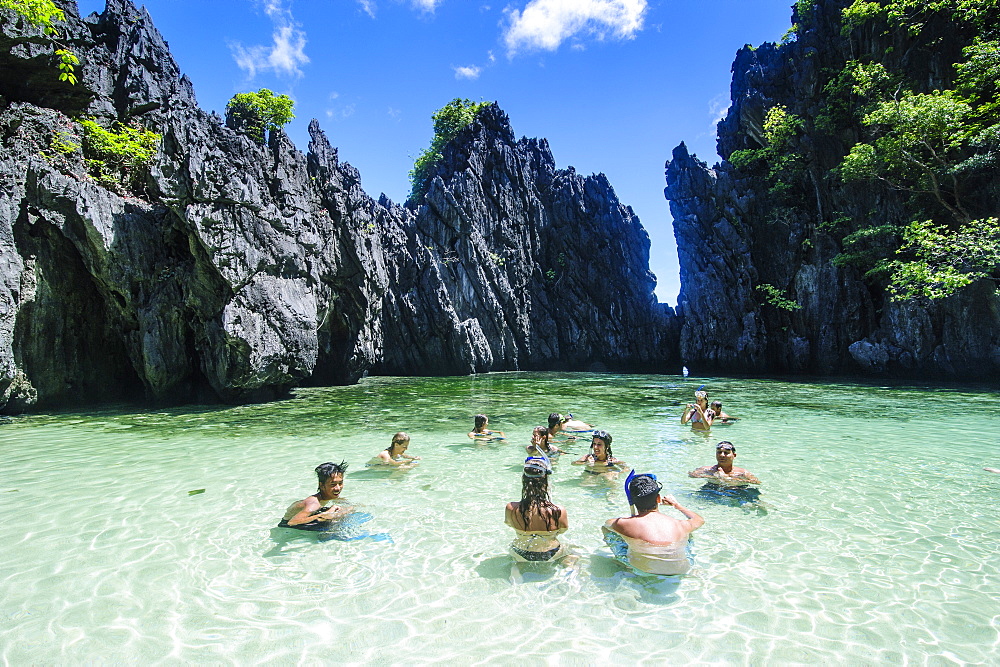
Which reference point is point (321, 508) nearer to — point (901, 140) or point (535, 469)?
point (535, 469)

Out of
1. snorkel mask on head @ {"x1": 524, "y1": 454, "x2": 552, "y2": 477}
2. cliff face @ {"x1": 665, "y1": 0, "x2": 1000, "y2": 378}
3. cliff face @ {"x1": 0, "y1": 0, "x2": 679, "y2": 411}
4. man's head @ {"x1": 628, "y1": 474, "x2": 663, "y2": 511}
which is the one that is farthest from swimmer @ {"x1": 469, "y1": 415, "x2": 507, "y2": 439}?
cliff face @ {"x1": 665, "y1": 0, "x2": 1000, "y2": 378}

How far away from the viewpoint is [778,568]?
4734mm

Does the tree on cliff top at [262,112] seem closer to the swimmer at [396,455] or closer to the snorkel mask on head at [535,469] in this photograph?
the swimmer at [396,455]

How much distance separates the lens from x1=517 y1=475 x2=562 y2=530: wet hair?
16.7 feet

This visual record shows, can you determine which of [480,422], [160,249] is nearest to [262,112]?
[160,249]

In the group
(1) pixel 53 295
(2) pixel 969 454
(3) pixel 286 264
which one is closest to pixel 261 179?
(3) pixel 286 264

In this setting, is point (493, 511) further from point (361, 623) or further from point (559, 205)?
point (559, 205)

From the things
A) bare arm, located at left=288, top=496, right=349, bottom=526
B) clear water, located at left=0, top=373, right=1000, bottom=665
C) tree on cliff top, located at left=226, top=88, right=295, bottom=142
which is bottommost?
clear water, located at left=0, top=373, right=1000, bottom=665

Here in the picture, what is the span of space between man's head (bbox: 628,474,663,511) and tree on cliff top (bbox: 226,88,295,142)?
143 feet

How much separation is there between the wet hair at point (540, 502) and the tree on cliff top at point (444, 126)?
47578 millimetres

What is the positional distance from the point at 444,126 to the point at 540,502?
51879 mm

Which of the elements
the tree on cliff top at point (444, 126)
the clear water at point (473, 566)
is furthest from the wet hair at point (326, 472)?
the tree on cliff top at point (444, 126)

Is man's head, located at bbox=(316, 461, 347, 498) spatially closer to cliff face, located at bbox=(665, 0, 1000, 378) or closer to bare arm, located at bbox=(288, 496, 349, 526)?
bare arm, located at bbox=(288, 496, 349, 526)

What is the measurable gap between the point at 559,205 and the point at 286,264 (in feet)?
112
